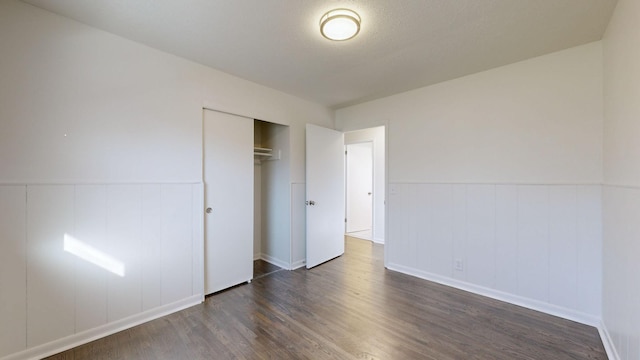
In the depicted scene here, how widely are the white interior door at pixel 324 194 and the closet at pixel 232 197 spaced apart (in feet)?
1.07

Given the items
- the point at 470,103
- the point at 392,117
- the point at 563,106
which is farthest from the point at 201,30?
the point at 563,106

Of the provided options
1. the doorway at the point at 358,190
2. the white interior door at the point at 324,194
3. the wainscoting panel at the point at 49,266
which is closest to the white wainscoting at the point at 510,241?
the white interior door at the point at 324,194

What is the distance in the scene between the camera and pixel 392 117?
11.5 feet

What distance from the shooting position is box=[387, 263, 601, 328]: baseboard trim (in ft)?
7.20

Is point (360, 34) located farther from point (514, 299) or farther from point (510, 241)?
point (514, 299)

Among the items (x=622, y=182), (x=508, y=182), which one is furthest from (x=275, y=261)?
(x=622, y=182)

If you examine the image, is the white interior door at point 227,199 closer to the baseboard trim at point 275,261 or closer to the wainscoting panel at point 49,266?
the baseboard trim at point 275,261

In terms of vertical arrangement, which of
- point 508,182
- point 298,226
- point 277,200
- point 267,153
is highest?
point 267,153

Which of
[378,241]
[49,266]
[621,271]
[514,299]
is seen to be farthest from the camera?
[378,241]

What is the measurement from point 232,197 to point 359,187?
3480 mm

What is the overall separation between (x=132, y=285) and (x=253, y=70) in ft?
7.63

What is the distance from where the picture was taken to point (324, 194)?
151 inches

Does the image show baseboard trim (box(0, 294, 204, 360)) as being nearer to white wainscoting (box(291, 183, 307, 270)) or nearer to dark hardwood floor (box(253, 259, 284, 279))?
dark hardwood floor (box(253, 259, 284, 279))

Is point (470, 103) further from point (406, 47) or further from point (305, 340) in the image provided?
point (305, 340)
